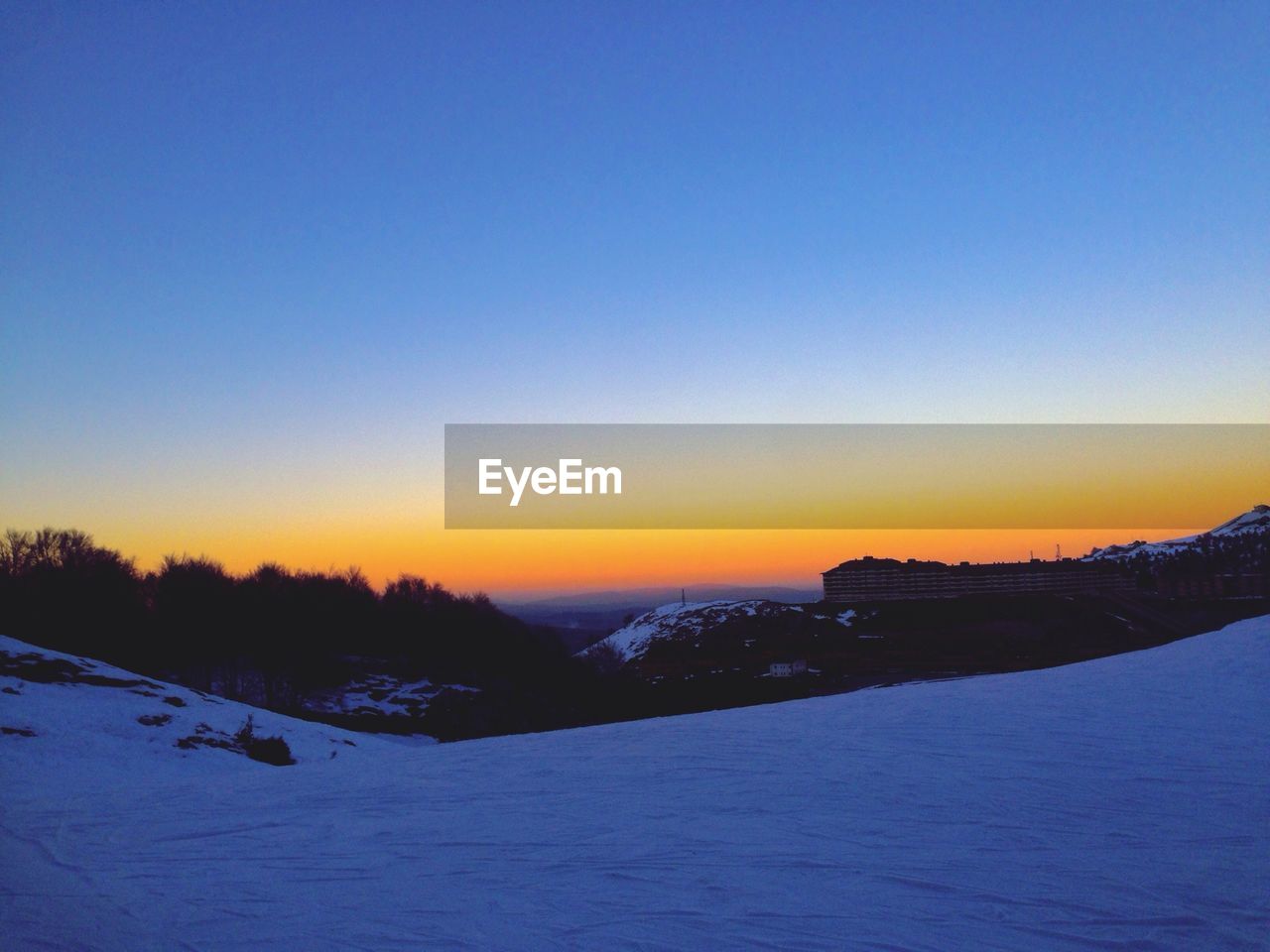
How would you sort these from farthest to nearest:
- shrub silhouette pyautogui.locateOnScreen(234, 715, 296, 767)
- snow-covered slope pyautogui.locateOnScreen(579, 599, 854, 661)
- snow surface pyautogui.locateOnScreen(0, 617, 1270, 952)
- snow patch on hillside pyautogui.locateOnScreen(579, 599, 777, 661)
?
1. snow patch on hillside pyautogui.locateOnScreen(579, 599, 777, 661)
2. snow-covered slope pyautogui.locateOnScreen(579, 599, 854, 661)
3. shrub silhouette pyautogui.locateOnScreen(234, 715, 296, 767)
4. snow surface pyautogui.locateOnScreen(0, 617, 1270, 952)

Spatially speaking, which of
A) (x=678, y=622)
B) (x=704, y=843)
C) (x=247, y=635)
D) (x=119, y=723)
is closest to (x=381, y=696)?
(x=247, y=635)

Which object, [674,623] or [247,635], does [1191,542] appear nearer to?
[674,623]

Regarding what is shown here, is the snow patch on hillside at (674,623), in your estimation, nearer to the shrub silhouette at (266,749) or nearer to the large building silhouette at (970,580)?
the large building silhouette at (970,580)

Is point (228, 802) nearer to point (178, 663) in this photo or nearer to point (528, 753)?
point (528, 753)

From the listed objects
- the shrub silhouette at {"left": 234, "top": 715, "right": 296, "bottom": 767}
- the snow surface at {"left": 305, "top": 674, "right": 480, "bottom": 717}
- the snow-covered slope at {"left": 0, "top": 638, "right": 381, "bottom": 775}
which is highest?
the snow-covered slope at {"left": 0, "top": 638, "right": 381, "bottom": 775}

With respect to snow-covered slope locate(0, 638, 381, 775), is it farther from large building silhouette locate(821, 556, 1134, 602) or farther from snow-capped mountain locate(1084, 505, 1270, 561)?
snow-capped mountain locate(1084, 505, 1270, 561)

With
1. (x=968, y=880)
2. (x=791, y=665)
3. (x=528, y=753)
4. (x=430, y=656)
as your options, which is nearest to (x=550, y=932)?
(x=968, y=880)

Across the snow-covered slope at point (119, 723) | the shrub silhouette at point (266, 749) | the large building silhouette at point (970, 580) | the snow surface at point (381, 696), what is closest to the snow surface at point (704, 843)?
the snow-covered slope at point (119, 723)

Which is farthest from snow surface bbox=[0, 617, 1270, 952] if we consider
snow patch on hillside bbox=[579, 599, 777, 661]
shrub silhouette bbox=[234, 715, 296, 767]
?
snow patch on hillside bbox=[579, 599, 777, 661]
